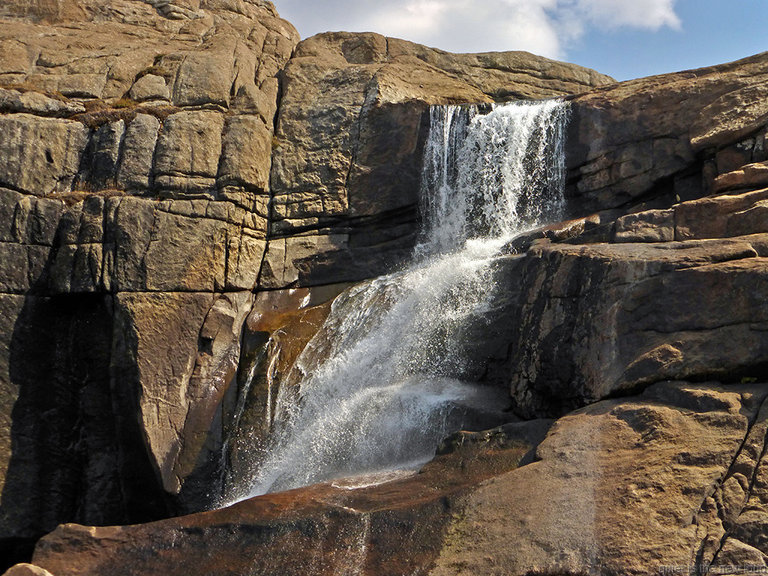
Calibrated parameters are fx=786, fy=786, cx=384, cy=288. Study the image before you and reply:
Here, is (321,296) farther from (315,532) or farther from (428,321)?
(315,532)

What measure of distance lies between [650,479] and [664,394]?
4.79 ft

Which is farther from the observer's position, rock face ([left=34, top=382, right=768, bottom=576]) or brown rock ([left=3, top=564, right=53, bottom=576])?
brown rock ([left=3, top=564, right=53, bottom=576])

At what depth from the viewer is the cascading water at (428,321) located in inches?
485

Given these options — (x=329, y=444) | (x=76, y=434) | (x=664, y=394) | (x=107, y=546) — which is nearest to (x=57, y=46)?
(x=76, y=434)

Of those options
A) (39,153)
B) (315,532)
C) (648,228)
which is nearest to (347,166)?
(39,153)

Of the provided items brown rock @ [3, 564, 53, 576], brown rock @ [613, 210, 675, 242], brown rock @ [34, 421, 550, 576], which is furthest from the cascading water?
brown rock @ [3, 564, 53, 576]

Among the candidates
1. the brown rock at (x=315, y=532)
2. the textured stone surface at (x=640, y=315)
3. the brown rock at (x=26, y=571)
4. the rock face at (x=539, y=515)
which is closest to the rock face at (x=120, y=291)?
the brown rock at (x=315, y=532)

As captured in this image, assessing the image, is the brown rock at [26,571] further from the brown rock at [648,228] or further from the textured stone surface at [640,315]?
the brown rock at [648,228]

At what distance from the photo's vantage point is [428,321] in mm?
14438

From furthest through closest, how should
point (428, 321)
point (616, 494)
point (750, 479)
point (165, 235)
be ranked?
point (165, 235)
point (428, 321)
point (616, 494)
point (750, 479)

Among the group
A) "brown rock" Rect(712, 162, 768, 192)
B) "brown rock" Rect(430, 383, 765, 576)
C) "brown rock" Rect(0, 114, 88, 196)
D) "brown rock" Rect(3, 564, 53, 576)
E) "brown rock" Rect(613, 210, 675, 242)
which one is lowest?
"brown rock" Rect(3, 564, 53, 576)

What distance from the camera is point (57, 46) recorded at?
20250 mm

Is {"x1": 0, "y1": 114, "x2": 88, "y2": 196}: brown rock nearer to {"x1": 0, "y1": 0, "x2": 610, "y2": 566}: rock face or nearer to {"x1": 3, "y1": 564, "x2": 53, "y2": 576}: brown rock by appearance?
{"x1": 0, "y1": 0, "x2": 610, "y2": 566}: rock face

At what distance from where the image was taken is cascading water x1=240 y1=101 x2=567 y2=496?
12320 millimetres
